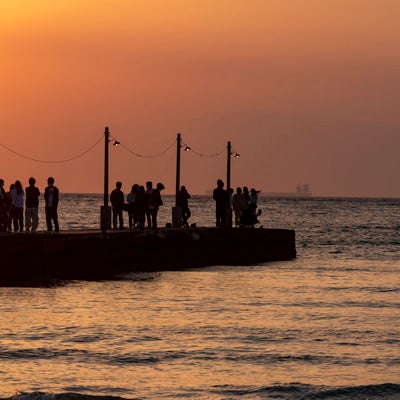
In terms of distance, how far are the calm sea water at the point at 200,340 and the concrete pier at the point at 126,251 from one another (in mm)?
2280

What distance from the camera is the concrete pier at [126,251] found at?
133 feet

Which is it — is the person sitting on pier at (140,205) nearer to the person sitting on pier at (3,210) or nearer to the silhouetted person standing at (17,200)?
the silhouetted person standing at (17,200)

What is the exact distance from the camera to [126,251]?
45969 millimetres

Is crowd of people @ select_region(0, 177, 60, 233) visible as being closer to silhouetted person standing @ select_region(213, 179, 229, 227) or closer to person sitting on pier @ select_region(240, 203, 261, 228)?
silhouetted person standing @ select_region(213, 179, 229, 227)

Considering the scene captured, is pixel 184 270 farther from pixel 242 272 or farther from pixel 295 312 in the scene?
pixel 295 312

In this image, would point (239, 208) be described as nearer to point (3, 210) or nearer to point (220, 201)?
point (220, 201)

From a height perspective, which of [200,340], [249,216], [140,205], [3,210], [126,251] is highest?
[140,205]

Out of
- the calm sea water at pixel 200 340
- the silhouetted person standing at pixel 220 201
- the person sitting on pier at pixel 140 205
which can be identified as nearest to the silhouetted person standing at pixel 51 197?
the calm sea water at pixel 200 340

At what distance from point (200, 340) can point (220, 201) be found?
91.2ft

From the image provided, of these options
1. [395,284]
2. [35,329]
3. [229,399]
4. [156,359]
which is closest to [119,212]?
[395,284]

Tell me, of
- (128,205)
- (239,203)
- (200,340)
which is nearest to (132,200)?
(128,205)

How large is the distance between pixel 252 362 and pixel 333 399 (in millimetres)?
3394

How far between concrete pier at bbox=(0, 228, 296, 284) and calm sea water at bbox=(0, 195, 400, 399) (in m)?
2.28

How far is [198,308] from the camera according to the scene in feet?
106
